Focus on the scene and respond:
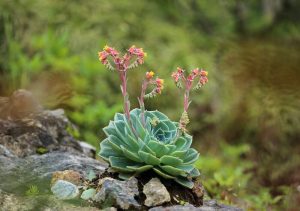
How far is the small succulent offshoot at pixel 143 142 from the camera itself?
317cm

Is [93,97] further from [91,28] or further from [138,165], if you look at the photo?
[138,165]

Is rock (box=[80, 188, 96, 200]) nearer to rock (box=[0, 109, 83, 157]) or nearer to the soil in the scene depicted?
the soil

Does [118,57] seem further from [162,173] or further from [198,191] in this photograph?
[198,191]

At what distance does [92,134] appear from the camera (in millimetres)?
6266

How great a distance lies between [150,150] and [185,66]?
4663 millimetres

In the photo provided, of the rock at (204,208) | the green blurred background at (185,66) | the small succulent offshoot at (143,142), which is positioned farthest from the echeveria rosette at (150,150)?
the green blurred background at (185,66)

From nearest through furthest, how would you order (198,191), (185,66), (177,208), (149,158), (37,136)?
1. (177,208)
2. (149,158)
3. (198,191)
4. (37,136)
5. (185,66)

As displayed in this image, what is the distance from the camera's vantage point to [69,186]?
3232 mm

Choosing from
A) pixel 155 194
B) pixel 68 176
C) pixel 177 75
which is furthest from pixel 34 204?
pixel 177 75

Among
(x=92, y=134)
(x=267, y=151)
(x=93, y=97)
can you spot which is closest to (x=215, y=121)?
(x=267, y=151)

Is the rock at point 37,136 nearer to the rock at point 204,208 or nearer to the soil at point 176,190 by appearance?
the soil at point 176,190

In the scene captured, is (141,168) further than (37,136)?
No

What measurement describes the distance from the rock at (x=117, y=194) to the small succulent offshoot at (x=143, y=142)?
8 cm

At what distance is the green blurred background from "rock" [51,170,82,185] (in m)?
2.84
